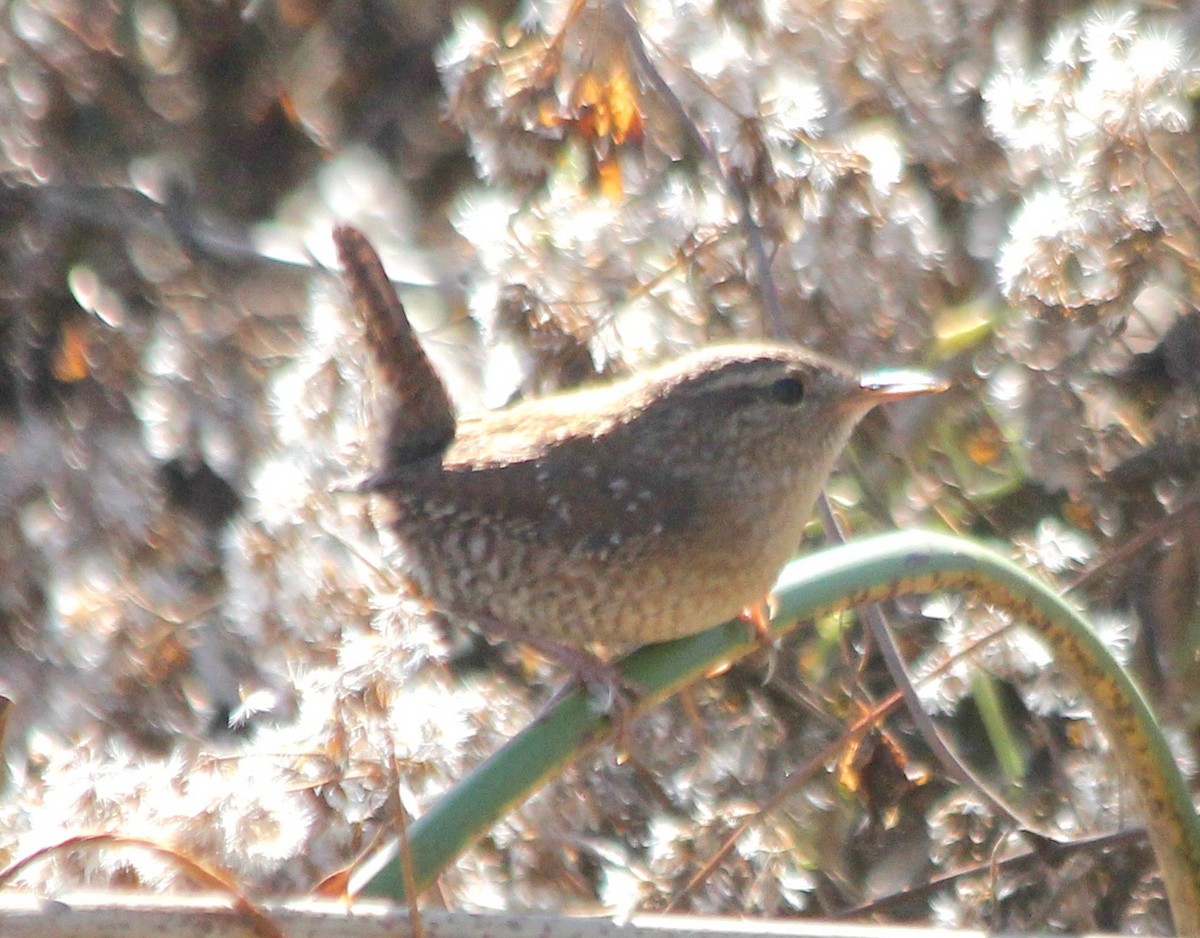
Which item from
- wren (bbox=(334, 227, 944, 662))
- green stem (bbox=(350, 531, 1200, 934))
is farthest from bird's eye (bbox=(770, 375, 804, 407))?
green stem (bbox=(350, 531, 1200, 934))

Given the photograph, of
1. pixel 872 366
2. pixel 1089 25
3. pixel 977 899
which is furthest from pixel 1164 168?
pixel 977 899

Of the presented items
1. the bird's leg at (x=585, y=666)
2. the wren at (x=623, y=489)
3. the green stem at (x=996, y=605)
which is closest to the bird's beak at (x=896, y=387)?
the wren at (x=623, y=489)

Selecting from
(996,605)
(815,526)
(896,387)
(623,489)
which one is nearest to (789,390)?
(896,387)

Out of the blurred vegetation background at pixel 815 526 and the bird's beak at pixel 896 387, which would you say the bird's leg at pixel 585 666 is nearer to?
the blurred vegetation background at pixel 815 526

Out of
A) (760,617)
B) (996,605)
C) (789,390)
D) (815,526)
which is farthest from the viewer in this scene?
(815,526)

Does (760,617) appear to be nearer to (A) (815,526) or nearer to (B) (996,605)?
(B) (996,605)
